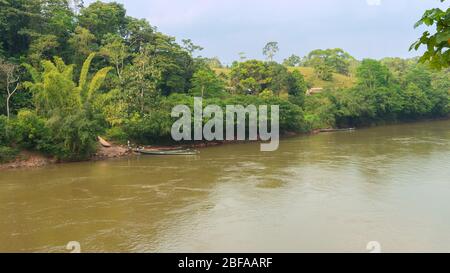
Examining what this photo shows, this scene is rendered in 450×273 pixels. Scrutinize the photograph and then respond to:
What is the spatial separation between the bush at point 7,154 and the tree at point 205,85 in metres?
13.0

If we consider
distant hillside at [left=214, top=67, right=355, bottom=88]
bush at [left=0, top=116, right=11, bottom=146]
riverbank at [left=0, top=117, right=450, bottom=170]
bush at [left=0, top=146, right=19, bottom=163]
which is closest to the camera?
bush at [left=0, top=146, right=19, bottom=163]

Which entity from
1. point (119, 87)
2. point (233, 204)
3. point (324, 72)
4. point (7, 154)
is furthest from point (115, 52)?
point (324, 72)

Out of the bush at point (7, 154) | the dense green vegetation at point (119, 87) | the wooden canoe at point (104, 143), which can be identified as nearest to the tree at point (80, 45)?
the dense green vegetation at point (119, 87)

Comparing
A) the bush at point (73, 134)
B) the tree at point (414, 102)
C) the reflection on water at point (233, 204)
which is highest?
the tree at point (414, 102)

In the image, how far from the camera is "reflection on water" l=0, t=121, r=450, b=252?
8.69 m

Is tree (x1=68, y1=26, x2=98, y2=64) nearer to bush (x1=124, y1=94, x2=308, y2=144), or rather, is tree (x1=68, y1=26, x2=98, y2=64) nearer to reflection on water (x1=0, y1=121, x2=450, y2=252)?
bush (x1=124, y1=94, x2=308, y2=144)

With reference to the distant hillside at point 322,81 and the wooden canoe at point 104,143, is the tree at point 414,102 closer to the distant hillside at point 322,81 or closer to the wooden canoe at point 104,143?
the distant hillside at point 322,81

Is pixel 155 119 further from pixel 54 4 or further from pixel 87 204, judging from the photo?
pixel 54 4

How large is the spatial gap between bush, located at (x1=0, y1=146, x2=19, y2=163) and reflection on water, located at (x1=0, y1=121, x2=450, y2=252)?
76 cm

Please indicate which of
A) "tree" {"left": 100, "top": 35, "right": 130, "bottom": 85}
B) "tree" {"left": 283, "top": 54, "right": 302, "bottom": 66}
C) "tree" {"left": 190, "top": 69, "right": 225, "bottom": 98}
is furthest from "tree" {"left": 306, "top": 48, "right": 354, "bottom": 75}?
"tree" {"left": 100, "top": 35, "right": 130, "bottom": 85}

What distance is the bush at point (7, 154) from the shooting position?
1686cm

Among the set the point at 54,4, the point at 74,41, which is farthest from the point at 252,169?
the point at 54,4

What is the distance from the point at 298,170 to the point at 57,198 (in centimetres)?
879

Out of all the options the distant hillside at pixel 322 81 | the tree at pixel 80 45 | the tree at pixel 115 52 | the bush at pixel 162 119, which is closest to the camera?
the bush at pixel 162 119
